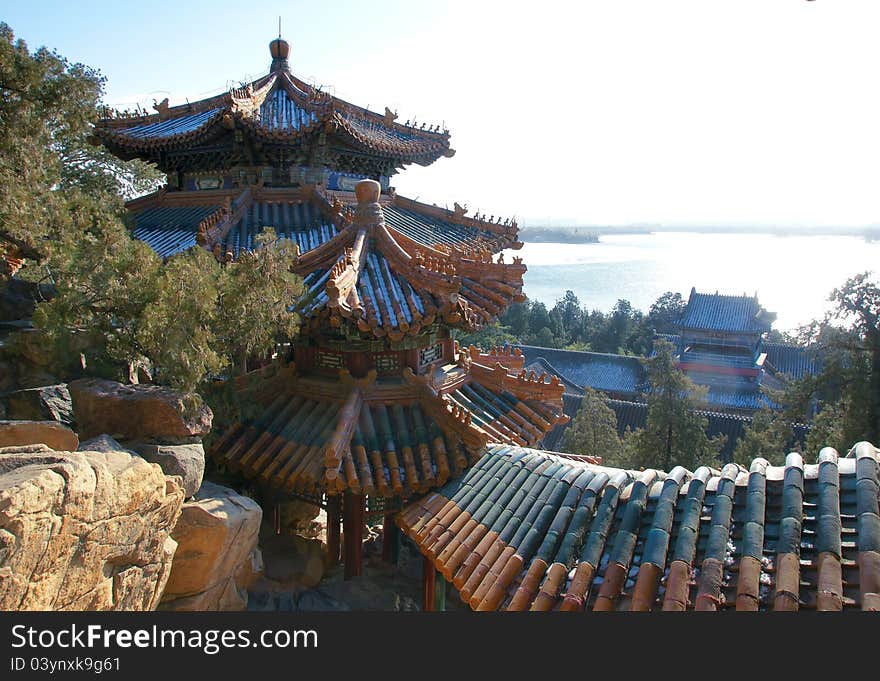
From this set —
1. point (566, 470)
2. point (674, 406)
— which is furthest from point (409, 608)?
point (674, 406)

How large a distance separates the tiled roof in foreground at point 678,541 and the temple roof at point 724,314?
31.9 meters

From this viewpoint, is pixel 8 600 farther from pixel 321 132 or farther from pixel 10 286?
pixel 321 132

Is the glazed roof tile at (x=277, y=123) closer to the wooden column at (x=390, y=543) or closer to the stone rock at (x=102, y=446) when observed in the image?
the stone rock at (x=102, y=446)

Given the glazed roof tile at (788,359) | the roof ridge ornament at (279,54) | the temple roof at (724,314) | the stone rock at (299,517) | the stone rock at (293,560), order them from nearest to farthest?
1. the stone rock at (293,560)
2. the stone rock at (299,517)
3. the roof ridge ornament at (279,54)
4. the temple roof at (724,314)
5. the glazed roof tile at (788,359)

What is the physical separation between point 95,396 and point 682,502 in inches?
197

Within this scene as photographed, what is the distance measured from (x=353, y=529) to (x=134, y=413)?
2.96 m

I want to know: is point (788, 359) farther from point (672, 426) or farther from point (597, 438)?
point (597, 438)

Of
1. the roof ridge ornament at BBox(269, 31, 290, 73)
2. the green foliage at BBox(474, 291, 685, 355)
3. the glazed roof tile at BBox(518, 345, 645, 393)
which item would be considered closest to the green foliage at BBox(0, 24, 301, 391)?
the roof ridge ornament at BBox(269, 31, 290, 73)

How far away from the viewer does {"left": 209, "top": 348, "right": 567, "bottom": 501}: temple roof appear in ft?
20.9

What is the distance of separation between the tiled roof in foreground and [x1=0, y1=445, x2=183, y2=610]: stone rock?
2320mm

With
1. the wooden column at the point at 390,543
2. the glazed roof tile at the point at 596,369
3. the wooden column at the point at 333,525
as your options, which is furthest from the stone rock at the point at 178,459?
the glazed roof tile at the point at 596,369

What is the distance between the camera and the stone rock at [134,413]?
529cm

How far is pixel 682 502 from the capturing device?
179 inches

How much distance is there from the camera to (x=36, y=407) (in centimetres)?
612
